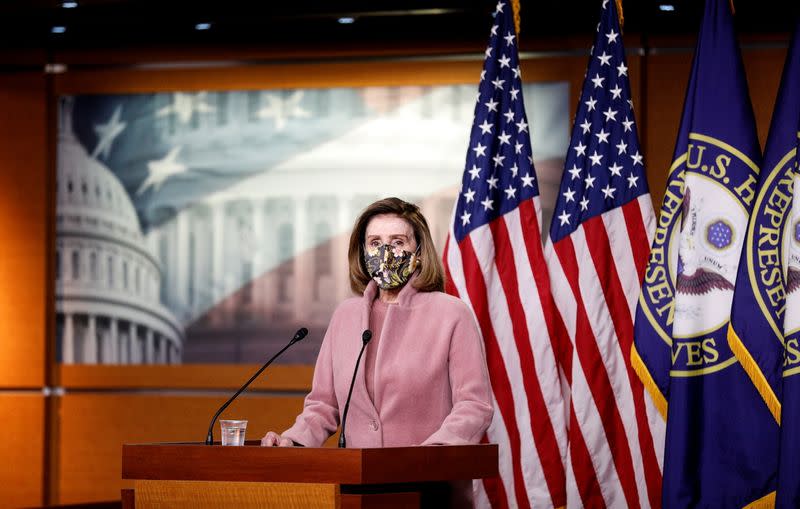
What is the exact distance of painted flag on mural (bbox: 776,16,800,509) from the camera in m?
3.83

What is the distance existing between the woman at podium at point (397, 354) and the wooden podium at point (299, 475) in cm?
32

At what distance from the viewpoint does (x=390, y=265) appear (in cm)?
347

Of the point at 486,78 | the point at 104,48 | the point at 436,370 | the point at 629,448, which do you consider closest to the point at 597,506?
the point at 629,448

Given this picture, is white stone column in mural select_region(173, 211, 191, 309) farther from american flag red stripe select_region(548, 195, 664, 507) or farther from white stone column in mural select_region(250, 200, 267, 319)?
american flag red stripe select_region(548, 195, 664, 507)

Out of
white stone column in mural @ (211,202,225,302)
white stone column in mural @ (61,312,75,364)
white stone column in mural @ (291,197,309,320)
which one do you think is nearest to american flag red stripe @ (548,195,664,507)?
white stone column in mural @ (291,197,309,320)

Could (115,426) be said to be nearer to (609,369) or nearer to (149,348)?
(149,348)

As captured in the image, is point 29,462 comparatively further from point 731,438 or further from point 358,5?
point 731,438

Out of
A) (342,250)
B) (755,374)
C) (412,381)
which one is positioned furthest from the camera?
(342,250)

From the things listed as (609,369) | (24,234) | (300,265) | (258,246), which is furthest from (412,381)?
(24,234)

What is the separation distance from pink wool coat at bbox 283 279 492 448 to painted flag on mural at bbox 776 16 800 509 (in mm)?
1252

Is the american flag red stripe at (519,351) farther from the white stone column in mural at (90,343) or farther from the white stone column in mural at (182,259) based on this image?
the white stone column in mural at (90,343)

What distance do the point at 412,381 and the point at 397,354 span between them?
0.34ft

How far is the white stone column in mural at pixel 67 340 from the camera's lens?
→ 5.52 m

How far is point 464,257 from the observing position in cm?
460
